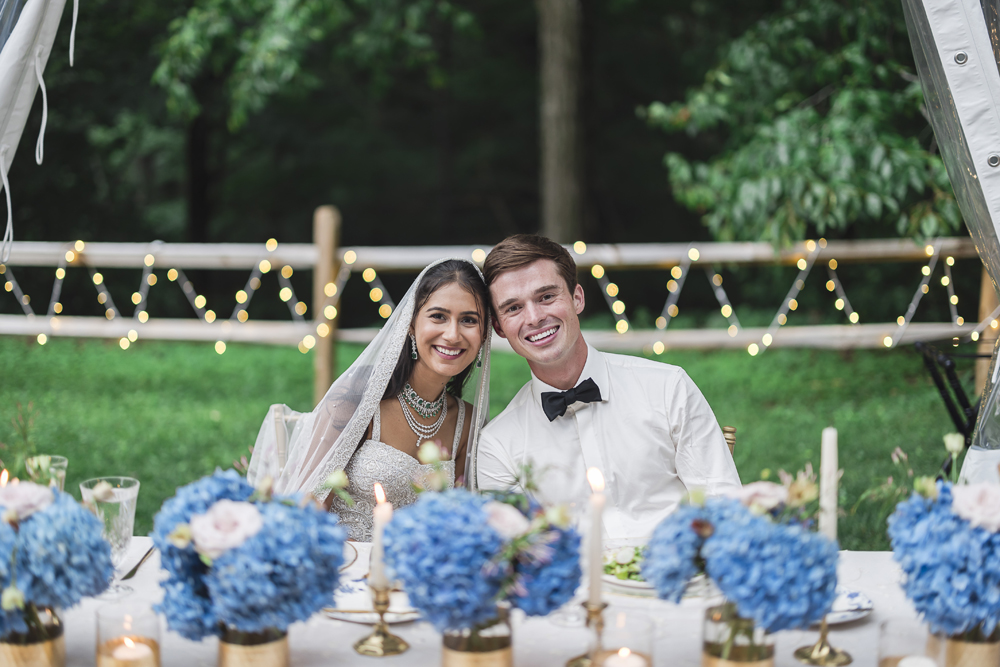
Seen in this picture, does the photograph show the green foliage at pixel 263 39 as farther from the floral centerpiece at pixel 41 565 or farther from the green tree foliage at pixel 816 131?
the floral centerpiece at pixel 41 565

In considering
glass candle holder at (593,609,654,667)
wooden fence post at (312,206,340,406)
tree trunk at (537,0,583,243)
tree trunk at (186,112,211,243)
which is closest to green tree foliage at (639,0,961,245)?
tree trunk at (537,0,583,243)

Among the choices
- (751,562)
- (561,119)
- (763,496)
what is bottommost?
(751,562)

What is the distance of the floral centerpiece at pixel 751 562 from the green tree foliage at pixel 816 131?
193 inches

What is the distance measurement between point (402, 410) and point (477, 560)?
5.56ft

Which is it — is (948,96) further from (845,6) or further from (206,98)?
(206,98)

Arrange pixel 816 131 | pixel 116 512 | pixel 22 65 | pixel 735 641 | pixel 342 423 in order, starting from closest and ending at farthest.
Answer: pixel 735 641
pixel 116 512
pixel 22 65
pixel 342 423
pixel 816 131

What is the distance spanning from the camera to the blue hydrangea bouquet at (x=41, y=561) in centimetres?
152

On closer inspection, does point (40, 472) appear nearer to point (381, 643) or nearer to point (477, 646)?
point (381, 643)

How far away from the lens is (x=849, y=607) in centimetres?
188

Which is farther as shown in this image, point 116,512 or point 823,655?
point 116,512

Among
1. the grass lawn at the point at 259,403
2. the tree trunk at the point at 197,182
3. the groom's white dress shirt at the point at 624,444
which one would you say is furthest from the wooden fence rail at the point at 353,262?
the tree trunk at the point at 197,182

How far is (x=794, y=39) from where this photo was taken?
7422mm

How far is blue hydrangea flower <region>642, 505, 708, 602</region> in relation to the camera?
1.54 m

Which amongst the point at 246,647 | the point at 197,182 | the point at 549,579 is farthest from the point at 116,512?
the point at 197,182
